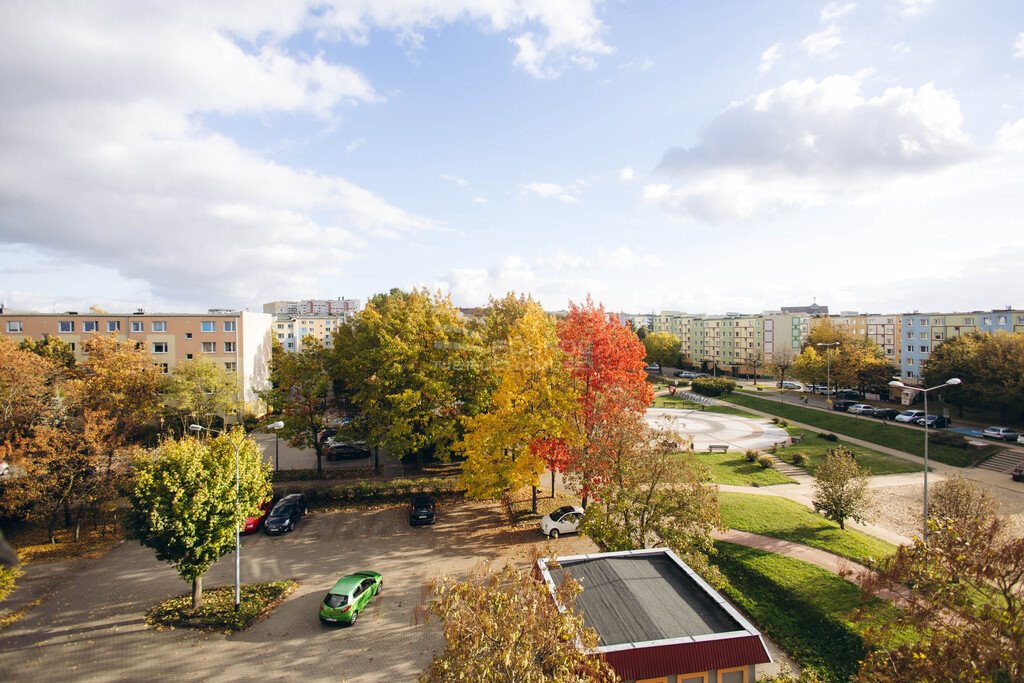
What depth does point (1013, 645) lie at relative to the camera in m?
9.16

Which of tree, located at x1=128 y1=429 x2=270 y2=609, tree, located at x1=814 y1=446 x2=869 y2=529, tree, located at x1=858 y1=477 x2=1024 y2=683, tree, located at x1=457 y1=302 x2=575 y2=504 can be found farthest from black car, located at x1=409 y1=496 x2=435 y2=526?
tree, located at x1=858 y1=477 x2=1024 y2=683

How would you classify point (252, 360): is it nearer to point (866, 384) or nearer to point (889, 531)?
point (889, 531)

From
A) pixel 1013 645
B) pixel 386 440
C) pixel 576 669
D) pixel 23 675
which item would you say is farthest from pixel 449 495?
pixel 1013 645

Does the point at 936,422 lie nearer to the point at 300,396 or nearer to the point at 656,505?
the point at 656,505

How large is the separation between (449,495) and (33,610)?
58.2ft

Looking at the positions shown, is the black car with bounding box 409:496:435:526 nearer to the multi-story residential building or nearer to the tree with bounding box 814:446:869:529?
the tree with bounding box 814:446:869:529

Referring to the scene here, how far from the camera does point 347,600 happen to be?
17.1 m

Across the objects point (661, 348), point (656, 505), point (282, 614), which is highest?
point (661, 348)

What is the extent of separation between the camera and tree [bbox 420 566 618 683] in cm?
838

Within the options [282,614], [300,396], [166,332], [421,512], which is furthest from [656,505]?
[166,332]

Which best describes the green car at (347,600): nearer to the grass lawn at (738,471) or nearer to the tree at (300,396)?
the tree at (300,396)

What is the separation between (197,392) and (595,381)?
98.1 feet

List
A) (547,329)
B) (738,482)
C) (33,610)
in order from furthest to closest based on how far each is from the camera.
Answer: (738,482)
(547,329)
(33,610)

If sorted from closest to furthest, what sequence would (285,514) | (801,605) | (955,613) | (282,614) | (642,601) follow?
1. (955,613)
2. (642,601)
3. (801,605)
4. (282,614)
5. (285,514)
